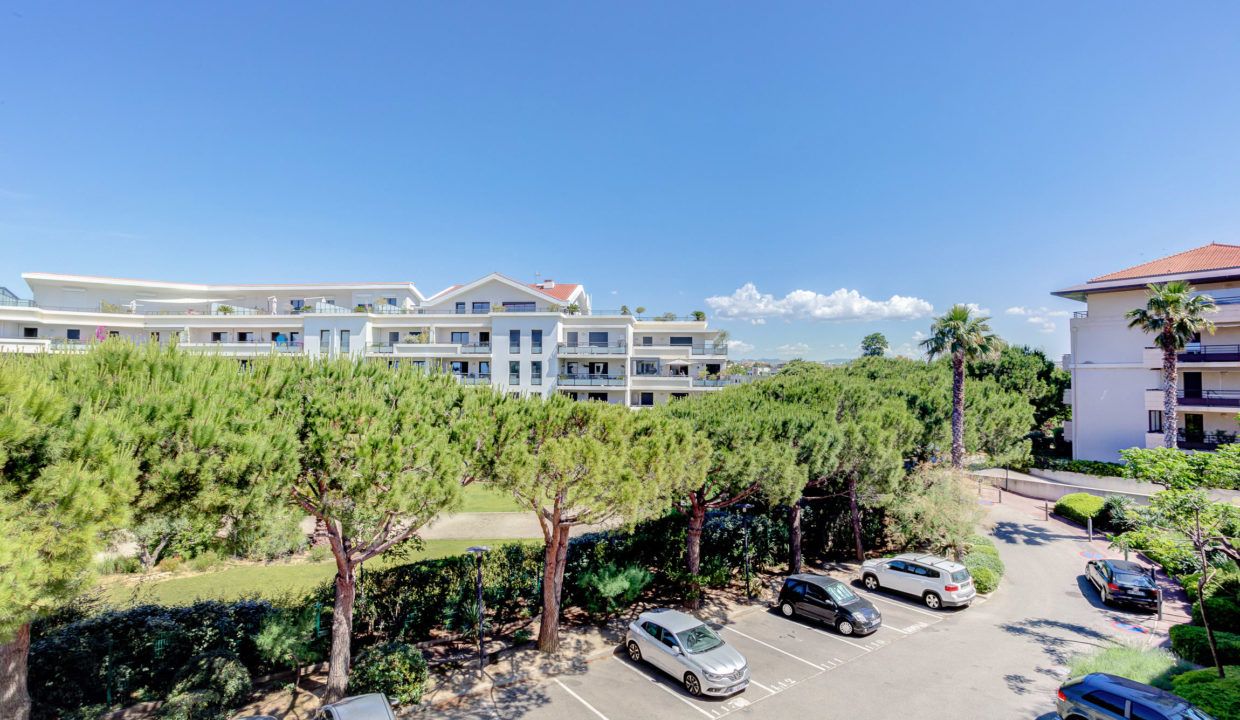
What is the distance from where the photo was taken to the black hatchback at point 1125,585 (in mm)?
18578

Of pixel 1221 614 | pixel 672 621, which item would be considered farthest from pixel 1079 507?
pixel 672 621

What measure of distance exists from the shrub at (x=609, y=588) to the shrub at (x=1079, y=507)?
2596cm

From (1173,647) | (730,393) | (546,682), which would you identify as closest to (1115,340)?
(1173,647)

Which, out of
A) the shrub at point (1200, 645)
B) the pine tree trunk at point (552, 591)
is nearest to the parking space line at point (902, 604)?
the shrub at point (1200, 645)

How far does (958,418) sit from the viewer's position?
99.5 feet

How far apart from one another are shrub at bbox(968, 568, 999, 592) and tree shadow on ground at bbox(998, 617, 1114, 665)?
91.0 inches

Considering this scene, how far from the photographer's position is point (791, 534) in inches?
876

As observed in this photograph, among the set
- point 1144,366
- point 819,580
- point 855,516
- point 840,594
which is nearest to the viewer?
point 840,594

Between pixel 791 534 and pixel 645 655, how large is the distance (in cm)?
970

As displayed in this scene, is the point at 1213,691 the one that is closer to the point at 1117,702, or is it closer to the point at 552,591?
the point at 1117,702

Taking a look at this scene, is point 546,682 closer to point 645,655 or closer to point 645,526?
point 645,655

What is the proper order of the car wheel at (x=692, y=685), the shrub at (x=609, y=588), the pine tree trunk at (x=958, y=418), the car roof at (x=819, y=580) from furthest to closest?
the pine tree trunk at (x=958, y=418) < the car roof at (x=819, y=580) < the shrub at (x=609, y=588) < the car wheel at (x=692, y=685)

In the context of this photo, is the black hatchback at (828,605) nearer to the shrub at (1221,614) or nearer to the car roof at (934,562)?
the car roof at (934,562)

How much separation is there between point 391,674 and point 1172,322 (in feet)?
133
